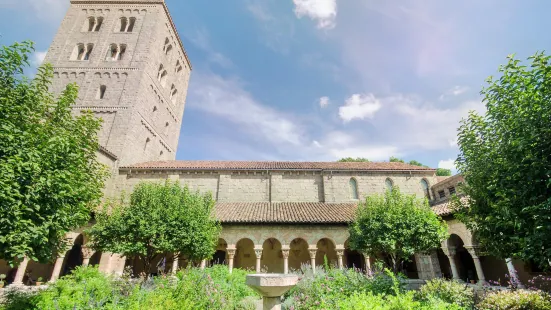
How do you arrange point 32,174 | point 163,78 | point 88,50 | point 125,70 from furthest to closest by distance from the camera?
point 163,78, point 88,50, point 125,70, point 32,174

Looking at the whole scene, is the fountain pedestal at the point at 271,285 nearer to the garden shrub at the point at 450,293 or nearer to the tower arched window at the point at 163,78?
the garden shrub at the point at 450,293

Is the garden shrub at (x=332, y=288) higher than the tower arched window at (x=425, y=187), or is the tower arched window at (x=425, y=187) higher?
the tower arched window at (x=425, y=187)

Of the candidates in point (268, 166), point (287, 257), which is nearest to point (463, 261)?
point (287, 257)

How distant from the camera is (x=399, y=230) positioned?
36.8 ft

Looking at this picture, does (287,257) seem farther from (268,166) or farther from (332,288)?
(268,166)

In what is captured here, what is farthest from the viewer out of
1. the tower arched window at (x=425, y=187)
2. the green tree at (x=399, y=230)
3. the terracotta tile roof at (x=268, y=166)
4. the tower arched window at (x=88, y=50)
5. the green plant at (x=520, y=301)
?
the tower arched window at (x=88, y=50)

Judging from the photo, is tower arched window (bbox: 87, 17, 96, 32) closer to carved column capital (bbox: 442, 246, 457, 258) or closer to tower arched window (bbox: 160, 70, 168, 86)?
tower arched window (bbox: 160, 70, 168, 86)

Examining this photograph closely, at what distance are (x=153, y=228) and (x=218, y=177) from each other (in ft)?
32.0

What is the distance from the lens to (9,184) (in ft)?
17.0

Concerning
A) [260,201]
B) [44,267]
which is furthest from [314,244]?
[44,267]

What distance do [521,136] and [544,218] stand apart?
1886mm

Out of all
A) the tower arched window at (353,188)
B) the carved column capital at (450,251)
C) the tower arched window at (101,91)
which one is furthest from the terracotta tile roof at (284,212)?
the tower arched window at (101,91)

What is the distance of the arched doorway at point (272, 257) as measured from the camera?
18.0 m

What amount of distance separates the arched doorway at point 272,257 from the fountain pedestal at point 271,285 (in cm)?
1307
